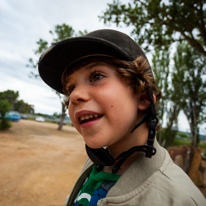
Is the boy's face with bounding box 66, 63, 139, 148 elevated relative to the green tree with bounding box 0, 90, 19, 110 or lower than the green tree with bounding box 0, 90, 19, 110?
elevated

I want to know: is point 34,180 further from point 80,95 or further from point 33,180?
point 80,95

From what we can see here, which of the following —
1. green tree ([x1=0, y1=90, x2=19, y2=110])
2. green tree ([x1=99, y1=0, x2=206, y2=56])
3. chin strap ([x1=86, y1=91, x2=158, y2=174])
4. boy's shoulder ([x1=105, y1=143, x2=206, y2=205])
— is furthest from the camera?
green tree ([x1=0, y1=90, x2=19, y2=110])

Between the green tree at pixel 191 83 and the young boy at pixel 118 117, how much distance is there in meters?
10.6

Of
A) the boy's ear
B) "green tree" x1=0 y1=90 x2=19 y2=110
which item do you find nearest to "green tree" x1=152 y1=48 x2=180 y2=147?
the boy's ear

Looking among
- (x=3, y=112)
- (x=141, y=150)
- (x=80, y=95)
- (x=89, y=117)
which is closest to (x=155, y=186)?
(x=141, y=150)

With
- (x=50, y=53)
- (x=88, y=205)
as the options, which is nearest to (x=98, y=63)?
(x=50, y=53)

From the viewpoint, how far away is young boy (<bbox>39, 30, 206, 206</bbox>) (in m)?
0.82

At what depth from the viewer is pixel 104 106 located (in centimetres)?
95

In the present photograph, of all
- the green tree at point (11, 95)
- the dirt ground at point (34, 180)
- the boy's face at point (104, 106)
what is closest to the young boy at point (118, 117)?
the boy's face at point (104, 106)

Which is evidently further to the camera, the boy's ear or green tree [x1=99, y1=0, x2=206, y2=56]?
green tree [x1=99, y1=0, x2=206, y2=56]

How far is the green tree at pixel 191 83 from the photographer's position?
1078cm

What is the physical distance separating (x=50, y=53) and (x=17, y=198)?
12.3 ft

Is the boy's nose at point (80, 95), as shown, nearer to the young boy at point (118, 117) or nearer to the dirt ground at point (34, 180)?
the young boy at point (118, 117)

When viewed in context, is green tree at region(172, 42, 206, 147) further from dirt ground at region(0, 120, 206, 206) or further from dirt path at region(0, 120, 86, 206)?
dirt path at region(0, 120, 86, 206)
